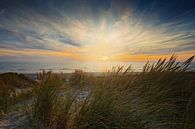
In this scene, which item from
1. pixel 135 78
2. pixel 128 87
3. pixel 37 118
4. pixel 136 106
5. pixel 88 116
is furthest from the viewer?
pixel 135 78

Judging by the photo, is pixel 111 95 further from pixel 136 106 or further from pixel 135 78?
pixel 135 78

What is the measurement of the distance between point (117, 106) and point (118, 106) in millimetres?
18

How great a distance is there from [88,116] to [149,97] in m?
1.09

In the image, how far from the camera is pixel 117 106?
2.93 m

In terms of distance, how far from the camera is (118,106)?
2938 mm

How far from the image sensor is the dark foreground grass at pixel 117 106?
288 centimetres

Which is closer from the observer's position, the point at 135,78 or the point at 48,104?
the point at 48,104

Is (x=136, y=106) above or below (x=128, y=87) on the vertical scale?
below

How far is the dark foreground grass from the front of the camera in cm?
288

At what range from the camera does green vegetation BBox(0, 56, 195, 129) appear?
2879 millimetres

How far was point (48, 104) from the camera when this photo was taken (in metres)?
3.38

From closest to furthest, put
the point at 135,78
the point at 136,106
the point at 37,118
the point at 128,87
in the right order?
the point at 136,106 → the point at 37,118 → the point at 128,87 → the point at 135,78

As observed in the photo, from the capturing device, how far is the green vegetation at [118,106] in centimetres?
288

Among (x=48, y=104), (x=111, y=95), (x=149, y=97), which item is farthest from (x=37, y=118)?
(x=149, y=97)
